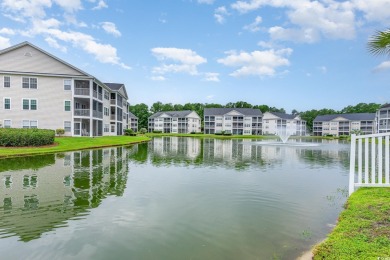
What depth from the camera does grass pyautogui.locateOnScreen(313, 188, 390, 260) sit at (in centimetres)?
504

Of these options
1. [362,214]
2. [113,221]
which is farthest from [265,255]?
[113,221]

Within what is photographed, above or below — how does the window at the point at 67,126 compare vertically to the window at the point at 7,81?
below

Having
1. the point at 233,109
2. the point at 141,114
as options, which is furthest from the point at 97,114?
the point at 141,114

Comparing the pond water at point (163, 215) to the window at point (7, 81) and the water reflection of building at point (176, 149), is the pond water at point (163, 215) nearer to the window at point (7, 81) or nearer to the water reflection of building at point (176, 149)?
the water reflection of building at point (176, 149)

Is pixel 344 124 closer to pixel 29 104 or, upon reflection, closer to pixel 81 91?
pixel 81 91

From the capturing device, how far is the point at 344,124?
117 meters

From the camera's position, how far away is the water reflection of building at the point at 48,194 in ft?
23.3

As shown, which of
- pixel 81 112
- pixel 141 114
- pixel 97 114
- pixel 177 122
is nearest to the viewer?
pixel 81 112

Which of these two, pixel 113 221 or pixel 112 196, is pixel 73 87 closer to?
pixel 112 196

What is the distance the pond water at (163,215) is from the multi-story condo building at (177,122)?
99246 mm

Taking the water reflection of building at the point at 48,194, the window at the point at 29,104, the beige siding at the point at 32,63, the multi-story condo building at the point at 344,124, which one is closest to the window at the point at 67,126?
the window at the point at 29,104

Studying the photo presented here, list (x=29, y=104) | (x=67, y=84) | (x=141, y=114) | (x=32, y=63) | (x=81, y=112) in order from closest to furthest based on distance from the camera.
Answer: (x=29, y=104) < (x=32, y=63) < (x=67, y=84) < (x=81, y=112) < (x=141, y=114)

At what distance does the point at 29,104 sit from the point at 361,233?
42.2 meters

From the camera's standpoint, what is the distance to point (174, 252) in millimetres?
5676
